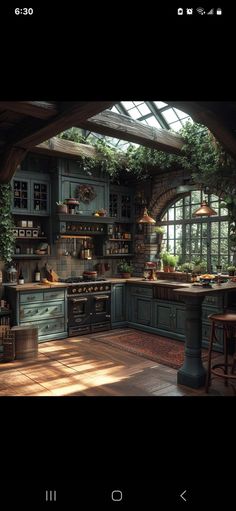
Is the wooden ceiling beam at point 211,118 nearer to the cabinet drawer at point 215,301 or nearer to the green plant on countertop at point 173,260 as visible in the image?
the cabinet drawer at point 215,301

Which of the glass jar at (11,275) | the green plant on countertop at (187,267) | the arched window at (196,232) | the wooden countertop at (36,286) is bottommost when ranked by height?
the wooden countertop at (36,286)

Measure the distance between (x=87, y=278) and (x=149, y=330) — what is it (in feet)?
4.35

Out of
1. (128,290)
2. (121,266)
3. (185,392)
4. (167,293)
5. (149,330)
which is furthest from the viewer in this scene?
(121,266)

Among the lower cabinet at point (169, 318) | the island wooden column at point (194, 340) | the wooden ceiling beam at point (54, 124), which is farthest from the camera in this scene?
the lower cabinet at point (169, 318)

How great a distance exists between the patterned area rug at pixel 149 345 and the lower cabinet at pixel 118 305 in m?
0.20

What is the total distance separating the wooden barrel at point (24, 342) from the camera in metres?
4.18

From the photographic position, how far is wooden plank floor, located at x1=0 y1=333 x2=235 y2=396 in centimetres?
313

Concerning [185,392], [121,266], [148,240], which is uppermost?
[148,240]

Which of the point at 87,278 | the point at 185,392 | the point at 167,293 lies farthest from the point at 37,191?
the point at 185,392

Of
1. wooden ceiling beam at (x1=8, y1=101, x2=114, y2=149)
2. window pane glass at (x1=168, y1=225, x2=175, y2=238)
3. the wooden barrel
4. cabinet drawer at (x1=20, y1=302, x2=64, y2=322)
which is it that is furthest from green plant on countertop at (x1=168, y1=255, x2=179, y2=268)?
→ wooden ceiling beam at (x1=8, y1=101, x2=114, y2=149)

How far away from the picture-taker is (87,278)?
19.0 ft

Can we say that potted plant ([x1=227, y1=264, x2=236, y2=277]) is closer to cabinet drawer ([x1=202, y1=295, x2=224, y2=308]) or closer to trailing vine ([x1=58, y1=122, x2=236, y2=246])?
trailing vine ([x1=58, y1=122, x2=236, y2=246])
